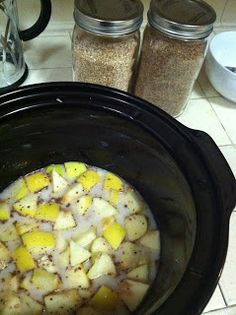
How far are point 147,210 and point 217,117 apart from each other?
27cm

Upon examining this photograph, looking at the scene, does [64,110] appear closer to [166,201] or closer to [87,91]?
[87,91]

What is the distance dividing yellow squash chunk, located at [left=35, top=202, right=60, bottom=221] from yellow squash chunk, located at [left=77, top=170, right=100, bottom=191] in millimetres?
65

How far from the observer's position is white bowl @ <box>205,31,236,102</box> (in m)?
0.75

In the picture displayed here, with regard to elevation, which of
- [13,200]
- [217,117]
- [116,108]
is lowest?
[13,200]

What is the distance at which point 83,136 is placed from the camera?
64 centimetres

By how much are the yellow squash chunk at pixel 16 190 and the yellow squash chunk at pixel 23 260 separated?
0.34 ft

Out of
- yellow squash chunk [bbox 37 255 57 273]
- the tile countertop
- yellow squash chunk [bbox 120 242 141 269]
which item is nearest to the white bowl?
the tile countertop

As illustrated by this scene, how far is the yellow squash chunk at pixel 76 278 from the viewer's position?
0.59 m

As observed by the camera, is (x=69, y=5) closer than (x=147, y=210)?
No

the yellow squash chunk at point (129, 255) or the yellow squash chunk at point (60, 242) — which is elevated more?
the yellow squash chunk at point (129, 255)

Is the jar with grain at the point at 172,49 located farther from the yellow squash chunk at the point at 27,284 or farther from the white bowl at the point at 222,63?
the yellow squash chunk at the point at 27,284

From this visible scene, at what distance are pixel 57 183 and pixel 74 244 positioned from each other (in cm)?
13

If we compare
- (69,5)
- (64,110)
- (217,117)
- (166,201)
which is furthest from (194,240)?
(69,5)

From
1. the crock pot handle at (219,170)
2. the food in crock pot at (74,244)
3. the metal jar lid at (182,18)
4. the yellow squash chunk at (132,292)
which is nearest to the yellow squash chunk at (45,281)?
the food in crock pot at (74,244)
